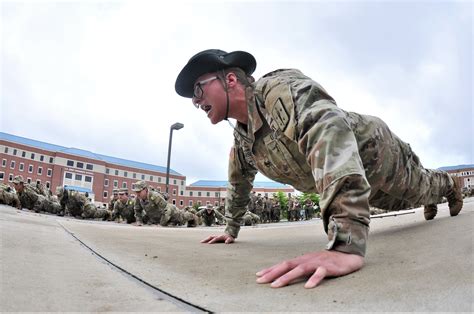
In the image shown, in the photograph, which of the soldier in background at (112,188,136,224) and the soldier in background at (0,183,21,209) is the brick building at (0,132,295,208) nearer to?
the soldier in background at (112,188,136,224)

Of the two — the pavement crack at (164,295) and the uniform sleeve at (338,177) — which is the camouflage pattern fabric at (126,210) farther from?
the uniform sleeve at (338,177)

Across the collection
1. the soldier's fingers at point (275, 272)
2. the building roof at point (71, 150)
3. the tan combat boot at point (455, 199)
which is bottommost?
the soldier's fingers at point (275, 272)

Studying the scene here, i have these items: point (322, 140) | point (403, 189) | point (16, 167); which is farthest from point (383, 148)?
point (16, 167)

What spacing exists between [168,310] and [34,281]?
433 mm

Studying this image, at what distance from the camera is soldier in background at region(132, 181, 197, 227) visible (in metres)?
10.0

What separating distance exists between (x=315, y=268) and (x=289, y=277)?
85 millimetres

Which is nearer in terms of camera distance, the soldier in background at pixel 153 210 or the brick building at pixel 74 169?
the soldier in background at pixel 153 210

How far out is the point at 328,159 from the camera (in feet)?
3.81

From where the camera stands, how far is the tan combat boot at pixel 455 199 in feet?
8.95

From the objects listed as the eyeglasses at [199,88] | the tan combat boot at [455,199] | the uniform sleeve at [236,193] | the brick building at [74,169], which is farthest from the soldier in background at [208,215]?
the brick building at [74,169]

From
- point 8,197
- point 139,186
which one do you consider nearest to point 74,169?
point 8,197

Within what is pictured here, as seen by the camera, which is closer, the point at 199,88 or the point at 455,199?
the point at 199,88

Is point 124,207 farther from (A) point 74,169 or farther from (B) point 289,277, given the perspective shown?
(A) point 74,169

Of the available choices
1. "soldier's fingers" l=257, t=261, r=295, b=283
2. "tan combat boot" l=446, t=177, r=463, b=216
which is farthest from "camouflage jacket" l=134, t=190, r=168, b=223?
"soldier's fingers" l=257, t=261, r=295, b=283
